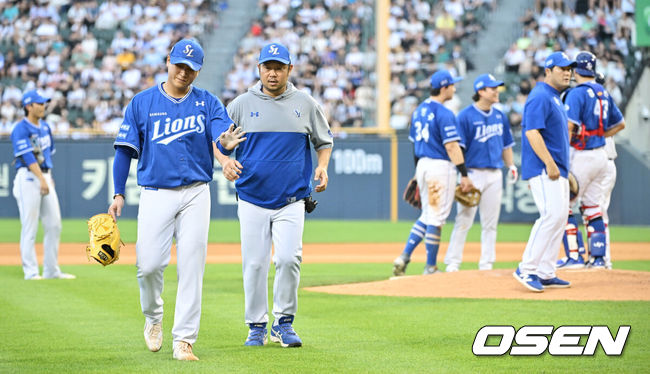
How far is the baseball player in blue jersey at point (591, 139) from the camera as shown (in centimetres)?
1079

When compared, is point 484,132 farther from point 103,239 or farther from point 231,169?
point 103,239

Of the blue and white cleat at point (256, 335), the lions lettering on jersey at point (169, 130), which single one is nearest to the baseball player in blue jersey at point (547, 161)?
the blue and white cleat at point (256, 335)

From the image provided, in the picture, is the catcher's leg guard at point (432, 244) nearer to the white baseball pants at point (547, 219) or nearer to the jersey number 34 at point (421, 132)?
the jersey number 34 at point (421, 132)

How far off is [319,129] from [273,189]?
57 cm

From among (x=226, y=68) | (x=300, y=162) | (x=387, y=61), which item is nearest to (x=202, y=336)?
(x=300, y=162)

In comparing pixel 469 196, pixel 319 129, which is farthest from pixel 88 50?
pixel 319 129

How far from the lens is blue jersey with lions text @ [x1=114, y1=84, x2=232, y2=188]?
6387 mm

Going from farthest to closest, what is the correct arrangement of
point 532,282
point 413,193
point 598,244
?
point 413,193 → point 598,244 → point 532,282

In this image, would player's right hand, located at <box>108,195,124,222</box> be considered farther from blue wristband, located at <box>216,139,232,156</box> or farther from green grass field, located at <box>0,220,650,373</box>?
green grass field, located at <box>0,220,650,373</box>

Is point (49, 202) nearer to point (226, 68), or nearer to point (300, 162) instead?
point (300, 162)

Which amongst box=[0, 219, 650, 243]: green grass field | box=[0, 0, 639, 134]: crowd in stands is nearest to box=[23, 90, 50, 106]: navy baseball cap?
box=[0, 219, 650, 243]: green grass field

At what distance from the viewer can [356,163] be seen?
2388cm

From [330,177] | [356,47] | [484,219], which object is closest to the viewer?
[484,219]

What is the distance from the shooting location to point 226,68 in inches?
1073
